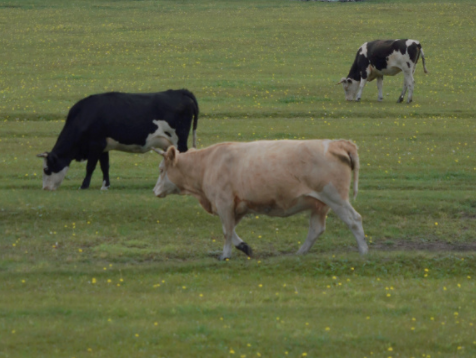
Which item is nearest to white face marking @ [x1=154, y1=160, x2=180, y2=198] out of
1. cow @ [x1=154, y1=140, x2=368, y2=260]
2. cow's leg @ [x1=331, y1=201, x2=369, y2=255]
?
cow @ [x1=154, y1=140, x2=368, y2=260]

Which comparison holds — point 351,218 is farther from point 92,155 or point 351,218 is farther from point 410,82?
point 410,82

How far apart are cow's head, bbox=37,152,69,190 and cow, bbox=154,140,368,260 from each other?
5.97 m

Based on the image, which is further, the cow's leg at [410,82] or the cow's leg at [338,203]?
the cow's leg at [410,82]

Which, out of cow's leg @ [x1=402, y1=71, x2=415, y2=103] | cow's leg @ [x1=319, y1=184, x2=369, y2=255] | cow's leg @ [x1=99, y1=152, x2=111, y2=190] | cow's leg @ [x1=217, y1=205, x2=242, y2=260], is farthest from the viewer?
cow's leg @ [x1=402, y1=71, x2=415, y2=103]

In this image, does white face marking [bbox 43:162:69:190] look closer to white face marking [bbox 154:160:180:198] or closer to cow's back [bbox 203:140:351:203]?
white face marking [bbox 154:160:180:198]

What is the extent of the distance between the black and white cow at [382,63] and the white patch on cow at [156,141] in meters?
15.5

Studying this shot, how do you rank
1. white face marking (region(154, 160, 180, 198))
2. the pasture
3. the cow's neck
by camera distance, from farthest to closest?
white face marking (region(154, 160, 180, 198)) < the cow's neck < the pasture

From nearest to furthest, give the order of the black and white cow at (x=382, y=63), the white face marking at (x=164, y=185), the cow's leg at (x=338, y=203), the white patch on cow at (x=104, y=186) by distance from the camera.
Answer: the cow's leg at (x=338, y=203)
the white face marking at (x=164, y=185)
the white patch on cow at (x=104, y=186)
the black and white cow at (x=382, y=63)

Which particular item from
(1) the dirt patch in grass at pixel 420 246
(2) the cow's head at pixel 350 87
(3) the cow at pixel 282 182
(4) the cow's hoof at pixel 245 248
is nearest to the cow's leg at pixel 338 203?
(3) the cow at pixel 282 182

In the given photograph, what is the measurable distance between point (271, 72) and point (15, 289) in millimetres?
Result: 29884

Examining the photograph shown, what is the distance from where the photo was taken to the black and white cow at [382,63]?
32438 mm

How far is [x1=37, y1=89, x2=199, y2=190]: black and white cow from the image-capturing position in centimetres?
1839

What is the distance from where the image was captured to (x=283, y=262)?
41.1ft

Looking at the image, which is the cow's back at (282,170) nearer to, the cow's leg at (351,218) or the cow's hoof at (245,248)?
the cow's leg at (351,218)
